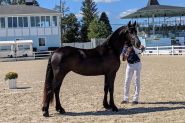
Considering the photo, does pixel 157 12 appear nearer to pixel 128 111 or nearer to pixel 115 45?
pixel 115 45

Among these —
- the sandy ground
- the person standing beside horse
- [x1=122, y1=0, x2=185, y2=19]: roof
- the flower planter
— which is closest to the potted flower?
the flower planter

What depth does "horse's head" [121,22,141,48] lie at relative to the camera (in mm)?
9961

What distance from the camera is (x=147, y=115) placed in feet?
29.7

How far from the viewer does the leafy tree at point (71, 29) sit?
83369 millimetres

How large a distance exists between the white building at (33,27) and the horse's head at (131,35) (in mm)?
54386

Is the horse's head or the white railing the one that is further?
the white railing

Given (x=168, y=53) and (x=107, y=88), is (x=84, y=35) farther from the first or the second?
(x=107, y=88)

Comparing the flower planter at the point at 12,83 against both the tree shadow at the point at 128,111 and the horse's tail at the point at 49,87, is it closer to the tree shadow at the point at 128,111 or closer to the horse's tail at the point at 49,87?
the horse's tail at the point at 49,87

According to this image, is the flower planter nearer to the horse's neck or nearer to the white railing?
the horse's neck

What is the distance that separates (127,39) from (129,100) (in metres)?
2.05

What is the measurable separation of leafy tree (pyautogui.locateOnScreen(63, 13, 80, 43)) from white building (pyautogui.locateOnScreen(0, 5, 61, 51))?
1665 cm

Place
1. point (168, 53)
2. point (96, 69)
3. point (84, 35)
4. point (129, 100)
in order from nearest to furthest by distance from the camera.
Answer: point (96, 69) < point (129, 100) < point (168, 53) < point (84, 35)

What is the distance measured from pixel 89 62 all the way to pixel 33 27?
56262 mm

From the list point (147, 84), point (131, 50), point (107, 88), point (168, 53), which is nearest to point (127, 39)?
point (131, 50)
